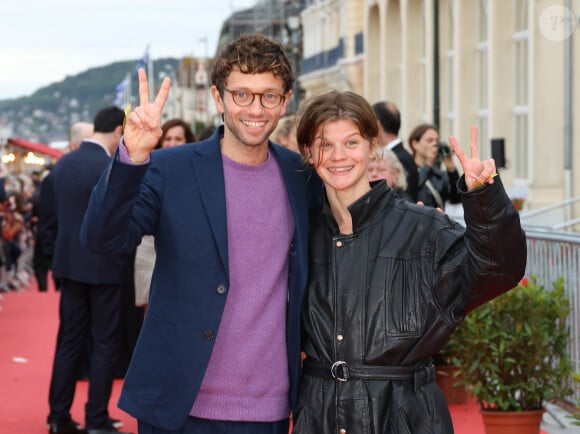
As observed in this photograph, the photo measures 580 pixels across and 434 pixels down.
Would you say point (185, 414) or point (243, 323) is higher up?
point (243, 323)

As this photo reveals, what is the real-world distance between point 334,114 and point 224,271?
0.63 metres

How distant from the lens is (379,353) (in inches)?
170

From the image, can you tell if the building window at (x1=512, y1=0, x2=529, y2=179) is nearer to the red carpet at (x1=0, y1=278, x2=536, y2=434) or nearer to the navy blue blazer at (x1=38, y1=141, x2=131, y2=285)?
the red carpet at (x1=0, y1=278, x2=536, y2=434)

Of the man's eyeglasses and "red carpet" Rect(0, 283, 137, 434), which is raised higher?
the man's eyeglasses

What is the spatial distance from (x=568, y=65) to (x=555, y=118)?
1.96m

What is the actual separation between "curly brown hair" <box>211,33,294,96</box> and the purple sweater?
1.33 feet

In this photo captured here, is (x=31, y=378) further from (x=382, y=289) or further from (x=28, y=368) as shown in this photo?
(x=382, y=289)

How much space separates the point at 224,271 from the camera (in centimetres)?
442

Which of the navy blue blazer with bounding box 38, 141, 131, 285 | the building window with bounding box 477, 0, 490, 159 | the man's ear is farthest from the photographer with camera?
the building window with bounding box 477, 0, 490, 159

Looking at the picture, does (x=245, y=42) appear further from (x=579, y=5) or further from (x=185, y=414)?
(x=579, y=5)

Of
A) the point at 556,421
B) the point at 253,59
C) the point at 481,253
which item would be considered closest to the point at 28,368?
the point at 556,421

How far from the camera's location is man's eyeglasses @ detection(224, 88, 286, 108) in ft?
14.9

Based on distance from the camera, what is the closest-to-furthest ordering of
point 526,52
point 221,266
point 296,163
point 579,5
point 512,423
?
point 221,266 < point 296,163 < point 512,423 < point 579,5 < point 526,52

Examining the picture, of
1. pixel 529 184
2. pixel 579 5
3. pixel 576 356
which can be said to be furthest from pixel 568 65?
pixel 576 356
